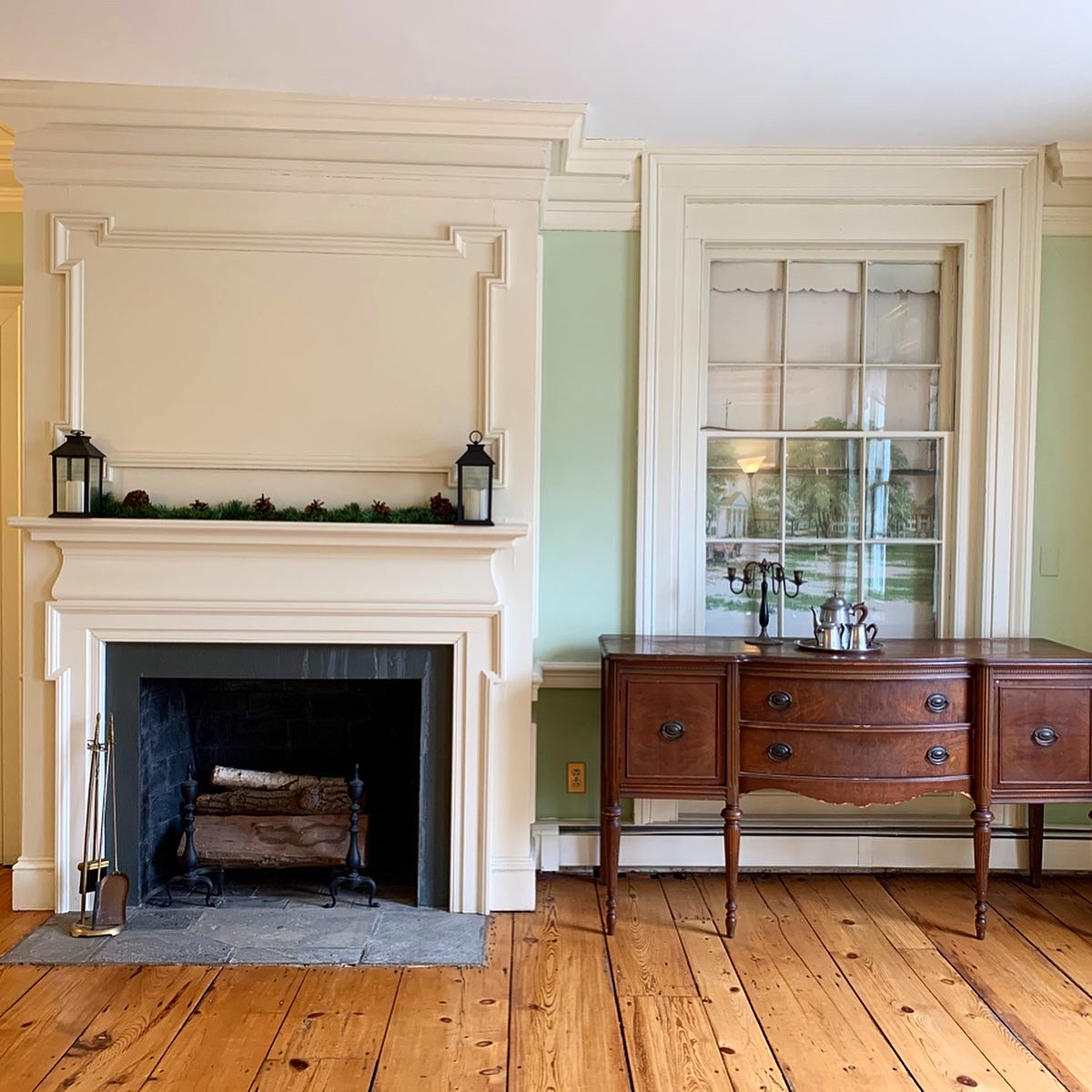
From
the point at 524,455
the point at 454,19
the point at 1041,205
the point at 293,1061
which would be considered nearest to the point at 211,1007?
the point at 293,1061

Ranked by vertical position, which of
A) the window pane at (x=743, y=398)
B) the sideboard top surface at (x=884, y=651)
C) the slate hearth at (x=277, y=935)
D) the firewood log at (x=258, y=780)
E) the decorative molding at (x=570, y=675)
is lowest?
the slate hearth at (x=277, y=935)

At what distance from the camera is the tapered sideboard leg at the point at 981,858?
3072mm

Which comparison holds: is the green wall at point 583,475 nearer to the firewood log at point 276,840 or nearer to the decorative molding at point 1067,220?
the firewood log at point 276,840

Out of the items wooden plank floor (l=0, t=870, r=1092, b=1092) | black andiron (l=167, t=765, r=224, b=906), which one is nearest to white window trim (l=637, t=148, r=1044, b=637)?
wooden plank floor (l=0, t=870, r=1092, b=1092)

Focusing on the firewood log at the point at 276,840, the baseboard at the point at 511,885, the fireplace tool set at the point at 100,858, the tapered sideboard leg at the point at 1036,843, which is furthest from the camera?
the tapered sideboard leg at the point at 1036,843

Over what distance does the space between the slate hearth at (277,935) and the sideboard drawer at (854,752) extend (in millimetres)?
1058

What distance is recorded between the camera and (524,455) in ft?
10.8

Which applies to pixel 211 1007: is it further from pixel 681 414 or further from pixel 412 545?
pixel 681 414

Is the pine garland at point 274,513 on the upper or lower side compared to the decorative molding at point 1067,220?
lower

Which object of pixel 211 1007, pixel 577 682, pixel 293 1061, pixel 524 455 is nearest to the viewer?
pixel 293 1061

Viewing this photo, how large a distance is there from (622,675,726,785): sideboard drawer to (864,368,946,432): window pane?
50.3 inches

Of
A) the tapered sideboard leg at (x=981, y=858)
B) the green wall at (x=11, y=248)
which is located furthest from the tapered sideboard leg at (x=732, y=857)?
the green wall at (x=11, y=248)

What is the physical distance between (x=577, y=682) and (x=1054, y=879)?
1874mm

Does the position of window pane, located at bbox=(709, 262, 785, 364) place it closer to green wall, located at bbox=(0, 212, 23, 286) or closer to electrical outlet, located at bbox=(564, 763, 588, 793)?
electrical outlet, located at bbox=(564, 763, 588, 793)
